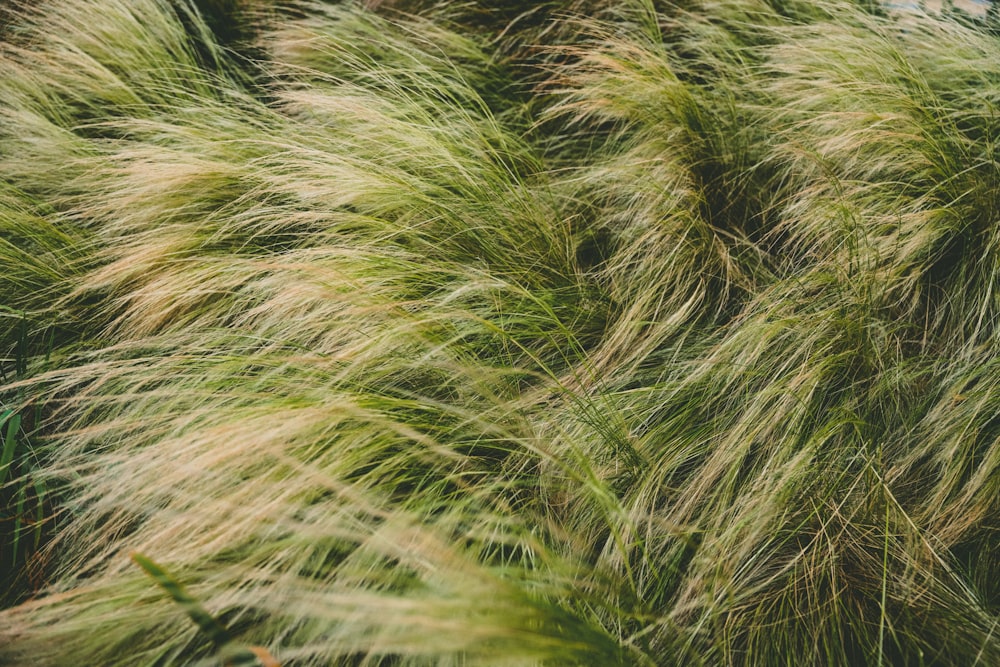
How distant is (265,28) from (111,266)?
1412 millimetres

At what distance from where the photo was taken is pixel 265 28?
2.48m

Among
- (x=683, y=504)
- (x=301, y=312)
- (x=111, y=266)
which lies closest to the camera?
(x=683, y=504)

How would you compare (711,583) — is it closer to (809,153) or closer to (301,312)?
(301,312)

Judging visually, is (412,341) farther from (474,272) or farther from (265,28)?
(265,28)

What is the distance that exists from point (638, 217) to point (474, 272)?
50 centimetres

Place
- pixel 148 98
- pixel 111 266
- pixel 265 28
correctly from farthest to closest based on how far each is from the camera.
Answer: pixel 265 28
pixel 148 98
pixel 111 266

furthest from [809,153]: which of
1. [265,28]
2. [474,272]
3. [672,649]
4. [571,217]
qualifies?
[265,28]

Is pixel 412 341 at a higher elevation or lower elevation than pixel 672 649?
higher

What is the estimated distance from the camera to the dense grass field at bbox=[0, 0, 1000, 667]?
102 centimetres

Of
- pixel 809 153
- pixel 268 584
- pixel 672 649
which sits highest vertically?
pixel 809 153

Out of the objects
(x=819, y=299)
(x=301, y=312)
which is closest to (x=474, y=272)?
(x=301, y=312)

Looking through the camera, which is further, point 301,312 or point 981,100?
point 981,100

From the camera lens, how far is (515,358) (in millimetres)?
1468

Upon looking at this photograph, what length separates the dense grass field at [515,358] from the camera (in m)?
1.02
